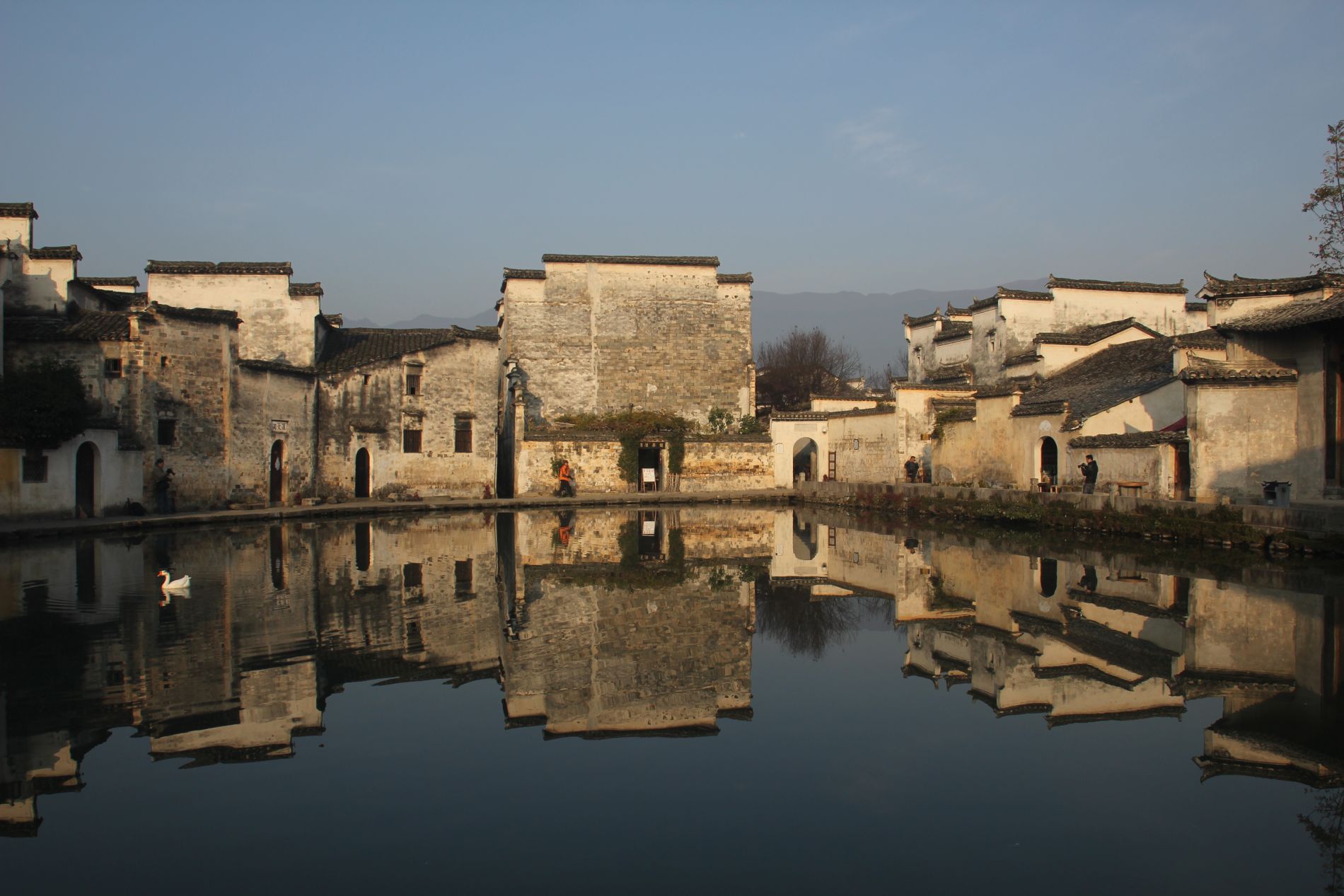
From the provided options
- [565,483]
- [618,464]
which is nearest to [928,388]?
[618,464]

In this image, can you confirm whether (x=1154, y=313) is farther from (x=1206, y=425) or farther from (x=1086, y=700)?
(x=1086, y=700)

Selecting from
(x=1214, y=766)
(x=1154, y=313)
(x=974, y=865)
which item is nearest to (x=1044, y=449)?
(x=1154, y=313)

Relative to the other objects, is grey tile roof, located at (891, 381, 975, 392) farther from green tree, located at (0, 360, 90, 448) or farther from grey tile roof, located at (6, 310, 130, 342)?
green tree, located at (0, 360, 90, 448)

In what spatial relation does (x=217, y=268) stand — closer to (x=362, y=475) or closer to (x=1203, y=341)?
(x=362, y=475)

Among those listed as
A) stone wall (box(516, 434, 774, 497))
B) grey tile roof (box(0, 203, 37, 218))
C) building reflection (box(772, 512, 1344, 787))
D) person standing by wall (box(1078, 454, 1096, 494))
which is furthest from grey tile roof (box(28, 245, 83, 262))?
person standing by wall (box(1078, 454, 1096, 494))

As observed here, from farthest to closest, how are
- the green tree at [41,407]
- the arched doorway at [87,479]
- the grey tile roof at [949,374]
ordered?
the grey tile roof at [949,374]
the arched doorway at [87,479]
the green tree at [41,407]

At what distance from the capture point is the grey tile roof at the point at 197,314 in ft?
73.5

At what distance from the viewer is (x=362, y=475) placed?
29141 mm

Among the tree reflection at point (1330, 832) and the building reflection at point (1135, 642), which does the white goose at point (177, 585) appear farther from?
the tree reflection at point (1330, 832)

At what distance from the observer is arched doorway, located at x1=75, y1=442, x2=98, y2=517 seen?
2088cm

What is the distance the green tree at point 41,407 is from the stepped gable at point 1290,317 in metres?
23.3

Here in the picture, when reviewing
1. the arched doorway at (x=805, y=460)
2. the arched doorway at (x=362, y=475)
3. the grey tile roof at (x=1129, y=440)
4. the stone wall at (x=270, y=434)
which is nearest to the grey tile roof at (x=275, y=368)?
the stone wall at (x=270, y=434)

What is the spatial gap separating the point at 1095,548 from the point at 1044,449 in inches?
282

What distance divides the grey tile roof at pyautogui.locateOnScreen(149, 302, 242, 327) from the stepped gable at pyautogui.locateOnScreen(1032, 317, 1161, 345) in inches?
955
